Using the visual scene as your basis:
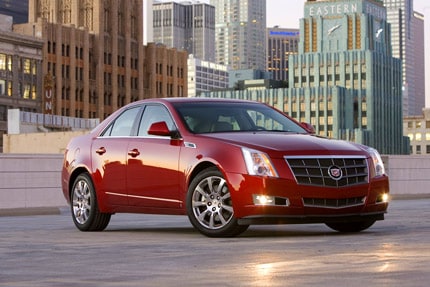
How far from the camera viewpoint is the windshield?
1135 centimetres

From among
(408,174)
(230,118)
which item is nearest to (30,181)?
(230,118)

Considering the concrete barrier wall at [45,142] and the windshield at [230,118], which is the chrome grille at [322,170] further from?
the concrete barrier wall at [45,142]

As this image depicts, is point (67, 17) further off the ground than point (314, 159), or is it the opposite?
point (67, 17)

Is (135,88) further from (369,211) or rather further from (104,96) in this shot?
(369,211)

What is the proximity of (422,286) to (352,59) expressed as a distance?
196506 mm

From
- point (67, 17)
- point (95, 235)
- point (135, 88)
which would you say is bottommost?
point (95, 235)

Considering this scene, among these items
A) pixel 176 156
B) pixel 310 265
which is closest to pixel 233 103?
pixel 176 156

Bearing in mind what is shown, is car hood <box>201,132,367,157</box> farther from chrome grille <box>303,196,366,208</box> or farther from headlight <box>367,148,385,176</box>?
chrome grille <box>303,196,366,208</box>

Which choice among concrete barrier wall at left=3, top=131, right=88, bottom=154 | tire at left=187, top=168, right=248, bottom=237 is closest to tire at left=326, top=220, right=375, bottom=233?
tire at left=187, top=168, right=248, bottom=237

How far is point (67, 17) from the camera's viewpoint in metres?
144

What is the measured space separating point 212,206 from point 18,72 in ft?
380

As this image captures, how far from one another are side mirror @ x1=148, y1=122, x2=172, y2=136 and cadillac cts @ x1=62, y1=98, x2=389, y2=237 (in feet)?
0.04

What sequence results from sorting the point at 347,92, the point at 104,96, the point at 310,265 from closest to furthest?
the point at 310,265 < the point at 104,96 < the point at 347,92

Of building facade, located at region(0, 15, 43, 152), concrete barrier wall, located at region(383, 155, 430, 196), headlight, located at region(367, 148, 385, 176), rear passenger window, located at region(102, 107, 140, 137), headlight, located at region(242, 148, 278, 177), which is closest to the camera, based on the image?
headlight, located at region(242, 148, 278, 177)
